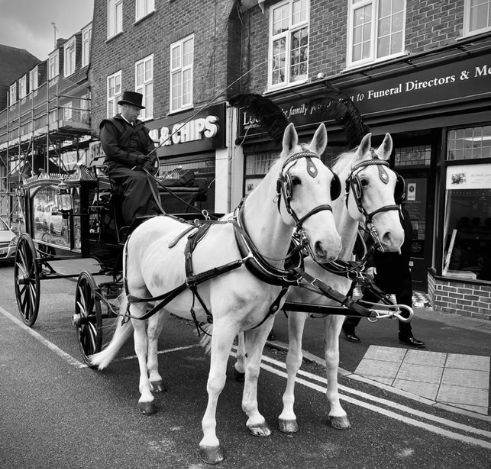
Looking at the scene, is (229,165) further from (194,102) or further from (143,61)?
(143,61)

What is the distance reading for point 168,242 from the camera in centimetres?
397

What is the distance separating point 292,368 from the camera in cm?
370

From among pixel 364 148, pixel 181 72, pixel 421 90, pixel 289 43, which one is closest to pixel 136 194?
pixel 364 148

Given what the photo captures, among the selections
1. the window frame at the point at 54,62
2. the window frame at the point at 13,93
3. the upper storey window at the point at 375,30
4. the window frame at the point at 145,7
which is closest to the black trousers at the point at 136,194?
the upper storey window at the point at 375,30

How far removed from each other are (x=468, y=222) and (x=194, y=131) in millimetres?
7879

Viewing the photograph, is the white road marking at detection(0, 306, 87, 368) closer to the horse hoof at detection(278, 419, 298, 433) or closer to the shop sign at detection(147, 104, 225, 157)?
the horse hoof at detection(278, 419, 298, 433)

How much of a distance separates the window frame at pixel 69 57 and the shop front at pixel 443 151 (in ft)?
52.1

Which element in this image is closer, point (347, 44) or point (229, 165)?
point (347, 44)

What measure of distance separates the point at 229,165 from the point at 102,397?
835 centimetres

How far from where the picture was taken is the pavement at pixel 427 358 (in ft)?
14.4

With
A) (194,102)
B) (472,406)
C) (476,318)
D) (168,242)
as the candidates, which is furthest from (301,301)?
(194,102)

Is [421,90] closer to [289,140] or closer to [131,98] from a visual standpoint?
[131,98]

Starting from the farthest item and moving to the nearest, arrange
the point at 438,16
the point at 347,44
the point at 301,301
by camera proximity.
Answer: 1. the point at 347,44
2. the point at 438,16
3. the point at 301,301

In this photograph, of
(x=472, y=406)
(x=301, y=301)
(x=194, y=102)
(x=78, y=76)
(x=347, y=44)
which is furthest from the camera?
(x=78, y=76)
